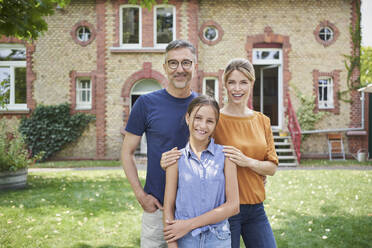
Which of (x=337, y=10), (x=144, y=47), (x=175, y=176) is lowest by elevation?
(x=175, y=176)

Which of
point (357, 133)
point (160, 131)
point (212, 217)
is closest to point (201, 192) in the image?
point (212, 217)

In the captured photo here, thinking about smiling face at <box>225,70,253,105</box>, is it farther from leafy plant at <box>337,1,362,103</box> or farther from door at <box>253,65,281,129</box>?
leafy plant at <box>337,1,362,103</box>

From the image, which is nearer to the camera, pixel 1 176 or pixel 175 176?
pixel 175 176

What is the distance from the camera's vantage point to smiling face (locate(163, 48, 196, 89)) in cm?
210

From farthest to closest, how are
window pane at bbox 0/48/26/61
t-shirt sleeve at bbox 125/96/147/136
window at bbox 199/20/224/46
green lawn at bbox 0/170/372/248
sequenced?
window pane at bbox 0/48/26/61, window at bbox 199/20/224/46, green lawn at bbox 0/170/372/248, t-shirt sleeve at bbox 125/96/147/136

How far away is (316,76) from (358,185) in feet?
23.2

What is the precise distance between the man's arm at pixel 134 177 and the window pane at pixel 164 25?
11353mm

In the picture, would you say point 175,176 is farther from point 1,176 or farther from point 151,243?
point 1,176

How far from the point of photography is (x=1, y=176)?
6598 millimetres

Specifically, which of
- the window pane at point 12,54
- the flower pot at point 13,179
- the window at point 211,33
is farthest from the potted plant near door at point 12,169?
the window at point 211,33

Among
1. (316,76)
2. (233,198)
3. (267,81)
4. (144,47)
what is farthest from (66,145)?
(233,198)

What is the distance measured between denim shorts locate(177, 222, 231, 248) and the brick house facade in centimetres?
1119

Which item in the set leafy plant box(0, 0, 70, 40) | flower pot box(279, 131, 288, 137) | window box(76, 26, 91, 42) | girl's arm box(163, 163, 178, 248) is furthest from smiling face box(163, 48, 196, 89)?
window box(76, 26, 91, 42)

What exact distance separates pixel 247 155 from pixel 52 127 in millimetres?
12173
